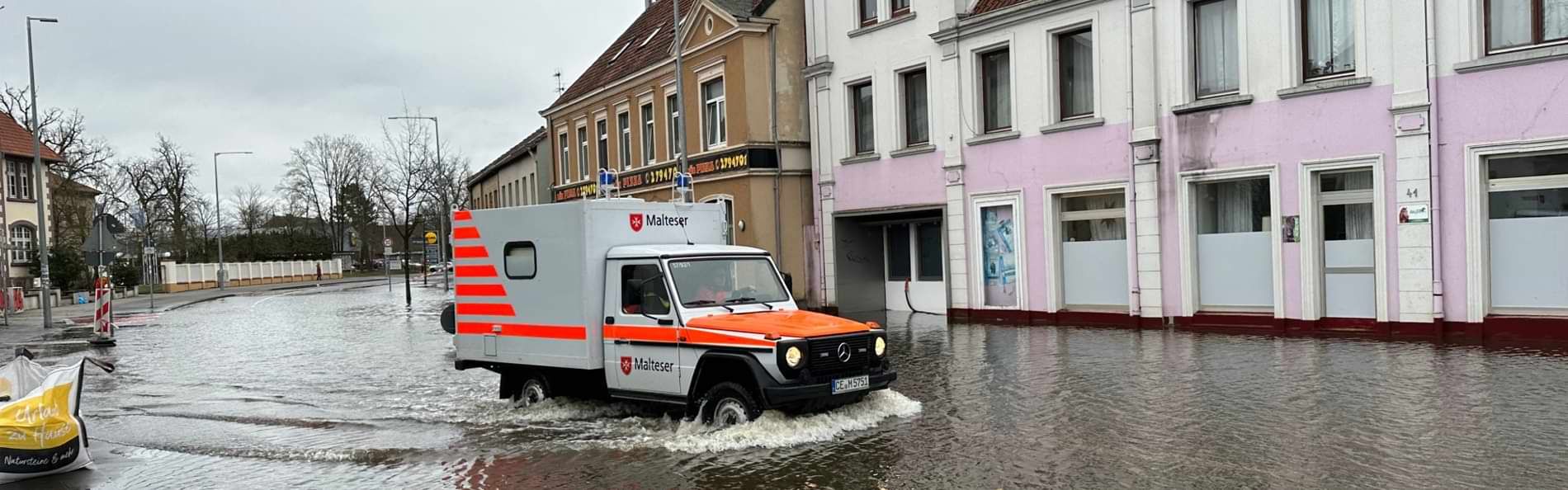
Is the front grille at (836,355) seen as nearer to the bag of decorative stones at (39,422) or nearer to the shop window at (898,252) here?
the bag of decorative stones at (39,422)

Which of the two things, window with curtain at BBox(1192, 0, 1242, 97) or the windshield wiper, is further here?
window with curtain at BBox(1192, 0, 1242, 97)

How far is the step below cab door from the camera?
33.2 feet

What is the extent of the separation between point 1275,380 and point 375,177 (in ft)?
175

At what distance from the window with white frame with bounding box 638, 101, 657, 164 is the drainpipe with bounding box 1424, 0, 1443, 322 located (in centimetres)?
2051

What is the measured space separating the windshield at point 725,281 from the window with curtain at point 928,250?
13.0m

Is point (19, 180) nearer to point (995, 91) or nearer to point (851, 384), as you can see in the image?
point (995, 91)

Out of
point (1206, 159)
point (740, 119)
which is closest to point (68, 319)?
point (740, 119)

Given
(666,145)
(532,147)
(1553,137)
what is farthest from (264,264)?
(1553,137)

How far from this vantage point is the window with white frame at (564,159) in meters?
38.1

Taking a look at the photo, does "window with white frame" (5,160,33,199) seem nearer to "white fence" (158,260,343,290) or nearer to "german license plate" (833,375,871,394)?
"white fence" (158,260,343,290)

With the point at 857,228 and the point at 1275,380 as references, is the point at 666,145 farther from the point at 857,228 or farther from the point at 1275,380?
the point at 1275,380

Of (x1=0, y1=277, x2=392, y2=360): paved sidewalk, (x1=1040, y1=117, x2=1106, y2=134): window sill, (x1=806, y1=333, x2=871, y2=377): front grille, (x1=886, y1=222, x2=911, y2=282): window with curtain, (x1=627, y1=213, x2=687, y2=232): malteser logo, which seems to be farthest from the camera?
(x1=886, y1=222, x2=911, y2=282): window with curtain

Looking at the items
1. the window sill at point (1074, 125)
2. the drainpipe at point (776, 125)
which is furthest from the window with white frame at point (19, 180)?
the window sill at point (1074, 125)

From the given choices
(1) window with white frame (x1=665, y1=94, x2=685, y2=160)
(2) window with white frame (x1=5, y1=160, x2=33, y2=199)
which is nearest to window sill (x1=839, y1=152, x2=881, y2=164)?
(1) window with white frame (x1=665, y1=94, x2=685, y2=160)
